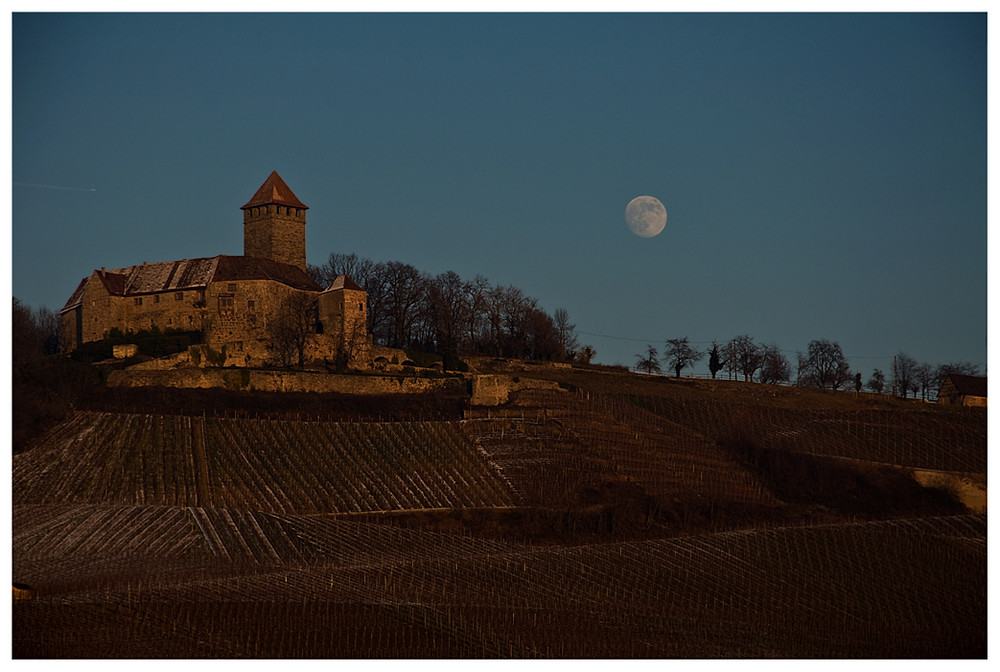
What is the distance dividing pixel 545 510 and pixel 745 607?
441 inches

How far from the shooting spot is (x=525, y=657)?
23406 mm

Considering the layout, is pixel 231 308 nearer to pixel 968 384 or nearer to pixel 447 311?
pixel 447 311

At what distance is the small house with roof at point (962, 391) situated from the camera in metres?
61.0

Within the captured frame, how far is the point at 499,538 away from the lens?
3531 centimetres

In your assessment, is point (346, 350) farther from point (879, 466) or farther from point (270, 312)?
point (879, 466)

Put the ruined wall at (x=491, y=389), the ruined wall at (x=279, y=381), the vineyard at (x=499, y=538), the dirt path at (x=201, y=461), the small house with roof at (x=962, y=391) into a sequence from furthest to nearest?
the small house with roof at (x=962, y=391) → the ruined wall at (x=491, y=389) → the ruined wall at (x=279, y=381) → the dirt path at (x=201, y=461) → the vineyard at (x=499, y=538)

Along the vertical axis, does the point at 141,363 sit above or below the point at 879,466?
above

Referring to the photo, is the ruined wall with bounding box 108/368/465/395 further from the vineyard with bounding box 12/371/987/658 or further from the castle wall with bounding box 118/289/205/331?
the castle wall with bounding box 118/289/205/331

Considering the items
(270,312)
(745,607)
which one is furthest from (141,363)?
(745,607)

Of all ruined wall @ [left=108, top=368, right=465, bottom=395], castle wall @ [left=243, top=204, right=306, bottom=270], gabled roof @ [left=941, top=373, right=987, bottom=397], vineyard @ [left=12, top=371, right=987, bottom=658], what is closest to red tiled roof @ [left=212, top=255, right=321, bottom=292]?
castle wall @ [left=243, top=204, right=306, bottom=270]

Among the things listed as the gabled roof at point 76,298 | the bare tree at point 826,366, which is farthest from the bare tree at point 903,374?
the gabled roof at point 76,298

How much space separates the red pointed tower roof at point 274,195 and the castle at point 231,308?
581 cm

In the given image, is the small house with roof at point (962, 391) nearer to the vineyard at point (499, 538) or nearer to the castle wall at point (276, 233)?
the vineyard at point (499, 538)
